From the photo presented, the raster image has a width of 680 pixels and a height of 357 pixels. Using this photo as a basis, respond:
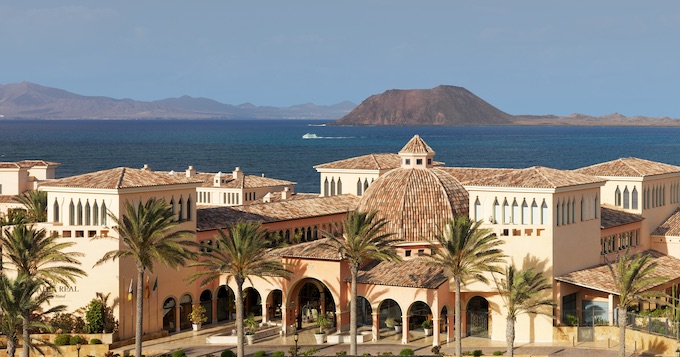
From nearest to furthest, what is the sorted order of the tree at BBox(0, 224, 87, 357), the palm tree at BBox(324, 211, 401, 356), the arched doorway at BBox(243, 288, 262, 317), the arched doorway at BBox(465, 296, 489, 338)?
the tree at BBox(0, 224, 87, 357)
the palm tree at BBox(324, 211, 401, 356)
the arched doorway at BBox(465, 296, 489, 338)
the arched doorway at BBox(243, 288, 262, 317)

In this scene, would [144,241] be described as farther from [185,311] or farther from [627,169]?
[627,169]

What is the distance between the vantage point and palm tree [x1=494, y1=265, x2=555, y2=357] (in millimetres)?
56062

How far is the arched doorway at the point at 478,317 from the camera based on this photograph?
63.9 m

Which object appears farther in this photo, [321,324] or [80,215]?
[321,324]

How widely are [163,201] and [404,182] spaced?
57.9ft

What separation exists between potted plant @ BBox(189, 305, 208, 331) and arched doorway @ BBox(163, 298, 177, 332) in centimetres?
106

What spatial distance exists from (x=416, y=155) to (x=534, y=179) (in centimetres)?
1147

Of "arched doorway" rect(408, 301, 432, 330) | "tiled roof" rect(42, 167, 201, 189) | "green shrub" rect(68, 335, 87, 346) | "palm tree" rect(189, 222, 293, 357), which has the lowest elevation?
"green shrub" rect(68, 335, 87, 346)

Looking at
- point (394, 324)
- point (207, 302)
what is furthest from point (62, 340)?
point (394, 324)

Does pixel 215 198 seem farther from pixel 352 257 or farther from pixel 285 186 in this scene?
pixel 352 257

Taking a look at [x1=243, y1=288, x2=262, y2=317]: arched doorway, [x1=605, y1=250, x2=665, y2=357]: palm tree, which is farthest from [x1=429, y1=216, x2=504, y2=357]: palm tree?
[x1=243, y1=288, x2=262, y2=317]: arched doorway

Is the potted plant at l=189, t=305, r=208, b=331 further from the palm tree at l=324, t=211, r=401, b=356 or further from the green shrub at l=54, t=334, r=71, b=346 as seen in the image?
the palm tree at l=324, t=211, r=401, b=356

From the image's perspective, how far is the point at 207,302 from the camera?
68312mm

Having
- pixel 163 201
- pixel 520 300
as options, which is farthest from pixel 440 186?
pixel 163 201
